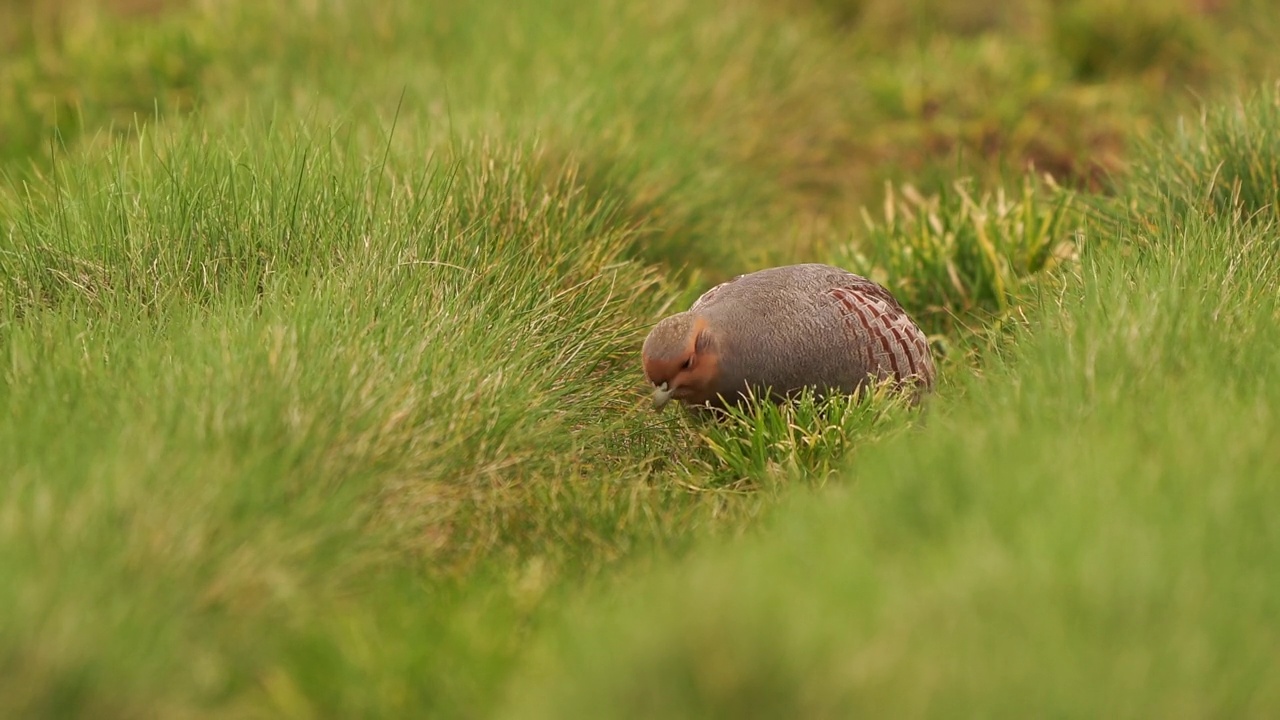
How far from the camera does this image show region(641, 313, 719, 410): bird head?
13.6 ft

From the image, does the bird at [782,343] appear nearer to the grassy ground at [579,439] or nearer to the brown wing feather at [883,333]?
the brown wing feather at [883,333]

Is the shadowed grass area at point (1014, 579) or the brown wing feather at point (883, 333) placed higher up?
the shadowed grass area at point (1014, 579)

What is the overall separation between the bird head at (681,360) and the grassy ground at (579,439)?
0.19 meters

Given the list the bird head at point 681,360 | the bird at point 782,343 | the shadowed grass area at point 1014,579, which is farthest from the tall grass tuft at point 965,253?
the shadowed grass area at point 1014,579

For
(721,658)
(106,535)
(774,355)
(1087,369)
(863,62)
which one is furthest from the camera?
(863,62)

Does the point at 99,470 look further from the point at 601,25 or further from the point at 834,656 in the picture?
the point at 601,25

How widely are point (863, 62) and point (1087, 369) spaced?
526cm

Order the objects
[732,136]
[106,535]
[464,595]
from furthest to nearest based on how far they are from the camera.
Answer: [732,136] < [464,595] < [106,535]

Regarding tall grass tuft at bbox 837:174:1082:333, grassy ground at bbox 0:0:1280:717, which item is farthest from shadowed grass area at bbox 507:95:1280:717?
tall grass tuft at bbox 837:174:1082:333

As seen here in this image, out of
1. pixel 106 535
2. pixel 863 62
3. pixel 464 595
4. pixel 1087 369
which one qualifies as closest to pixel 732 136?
pixel 863 62

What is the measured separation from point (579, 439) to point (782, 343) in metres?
0.71

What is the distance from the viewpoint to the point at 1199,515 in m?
2.95

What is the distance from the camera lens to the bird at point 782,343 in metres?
4.19

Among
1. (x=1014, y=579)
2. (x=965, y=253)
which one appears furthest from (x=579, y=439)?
(x=965, y=253)
